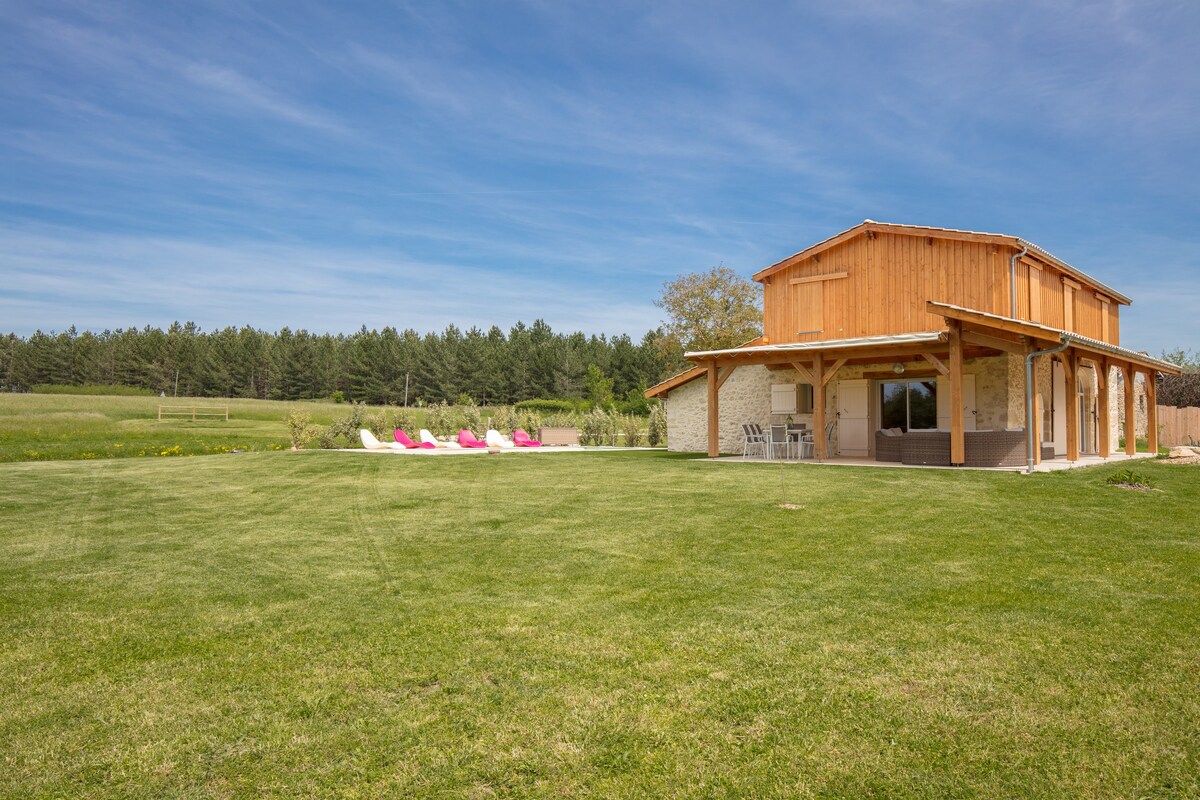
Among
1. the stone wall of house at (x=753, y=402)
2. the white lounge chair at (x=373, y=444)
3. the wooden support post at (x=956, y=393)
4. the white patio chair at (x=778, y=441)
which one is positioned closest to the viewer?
the wooden support post at (x=956, y=393)

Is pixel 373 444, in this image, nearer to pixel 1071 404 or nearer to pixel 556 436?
pixel 556 436

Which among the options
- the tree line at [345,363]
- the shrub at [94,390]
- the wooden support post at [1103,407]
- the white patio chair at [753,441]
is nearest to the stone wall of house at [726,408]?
the white patio chair at [753,441]

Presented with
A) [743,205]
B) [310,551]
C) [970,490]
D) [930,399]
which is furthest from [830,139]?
[310,551]

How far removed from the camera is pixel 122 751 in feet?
9.21

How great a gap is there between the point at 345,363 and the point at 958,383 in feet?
231

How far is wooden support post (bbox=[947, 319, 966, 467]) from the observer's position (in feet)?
46.6

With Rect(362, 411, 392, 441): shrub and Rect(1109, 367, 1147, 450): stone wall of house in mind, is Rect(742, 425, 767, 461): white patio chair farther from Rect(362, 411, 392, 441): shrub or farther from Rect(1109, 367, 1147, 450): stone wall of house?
Rect(362, 411, 392, 441): shrub

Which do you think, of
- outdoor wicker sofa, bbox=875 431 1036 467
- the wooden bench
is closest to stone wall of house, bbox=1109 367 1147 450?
outdoor wicker sofa, bbox=875 431 1036 467

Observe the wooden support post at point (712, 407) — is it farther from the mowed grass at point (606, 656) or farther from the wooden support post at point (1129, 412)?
the wooden support post at point (1129, 412)

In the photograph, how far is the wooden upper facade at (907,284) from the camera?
55.5 feet

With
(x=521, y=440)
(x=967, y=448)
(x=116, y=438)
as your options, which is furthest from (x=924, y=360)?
(x=116, y=438)

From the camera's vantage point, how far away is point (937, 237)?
17547 millimetres

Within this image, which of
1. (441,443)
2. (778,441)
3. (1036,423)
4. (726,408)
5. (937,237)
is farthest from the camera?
(441,443)

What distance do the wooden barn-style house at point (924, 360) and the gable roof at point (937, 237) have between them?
0.04 meters
